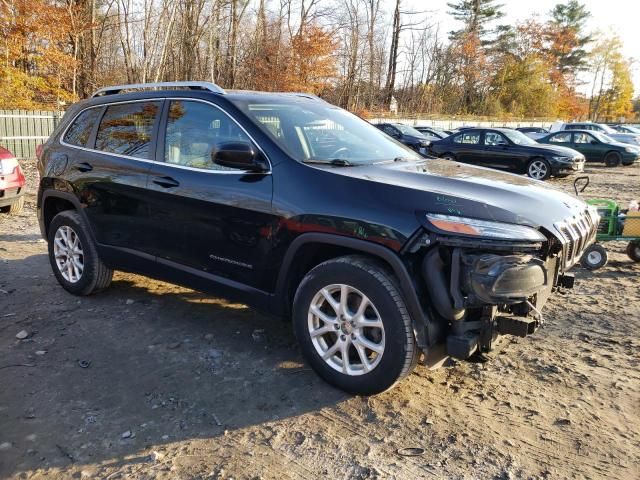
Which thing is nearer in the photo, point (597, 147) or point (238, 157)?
point (238, 157)

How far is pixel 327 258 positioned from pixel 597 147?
21.2 meters

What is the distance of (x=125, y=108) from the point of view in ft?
15.1

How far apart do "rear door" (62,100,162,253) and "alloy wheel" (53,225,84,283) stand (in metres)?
0.37

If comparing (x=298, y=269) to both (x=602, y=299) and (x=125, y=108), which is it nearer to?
(x=125, y=108)

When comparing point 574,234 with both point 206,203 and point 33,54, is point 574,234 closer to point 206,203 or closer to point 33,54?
point 206,203

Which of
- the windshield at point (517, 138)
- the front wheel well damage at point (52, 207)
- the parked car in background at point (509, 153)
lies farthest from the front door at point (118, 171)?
the windshield at point (517, 138)

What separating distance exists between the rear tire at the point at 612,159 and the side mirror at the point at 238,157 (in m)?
21.1

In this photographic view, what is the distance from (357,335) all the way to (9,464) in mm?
1926

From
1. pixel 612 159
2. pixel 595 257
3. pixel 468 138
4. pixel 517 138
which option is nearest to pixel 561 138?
pixel 612 159

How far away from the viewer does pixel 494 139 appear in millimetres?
16641

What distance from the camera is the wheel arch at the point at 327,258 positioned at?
290cm

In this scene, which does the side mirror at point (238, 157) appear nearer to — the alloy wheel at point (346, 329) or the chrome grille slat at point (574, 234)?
the alloy wheel at point (346, 329)

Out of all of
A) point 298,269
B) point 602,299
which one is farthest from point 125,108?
point 602,299

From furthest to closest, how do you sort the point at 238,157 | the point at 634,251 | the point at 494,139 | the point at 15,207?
the point at 494,139
the point at 15,207
the point at 634,251
the point at 238,157
